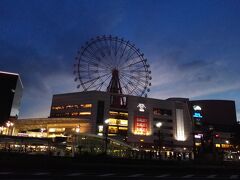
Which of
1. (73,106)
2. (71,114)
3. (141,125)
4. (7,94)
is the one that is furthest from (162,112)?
(7,94)

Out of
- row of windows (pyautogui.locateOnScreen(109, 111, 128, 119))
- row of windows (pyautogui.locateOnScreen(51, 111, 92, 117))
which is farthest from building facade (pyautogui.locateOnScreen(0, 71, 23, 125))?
row of windows (pyautogui.locateOnScreen(109, 111, 128, 119))

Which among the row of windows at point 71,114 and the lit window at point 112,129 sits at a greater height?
the row of windows at point 71,114

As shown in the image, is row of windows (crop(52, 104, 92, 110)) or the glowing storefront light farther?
the glowing storefront light

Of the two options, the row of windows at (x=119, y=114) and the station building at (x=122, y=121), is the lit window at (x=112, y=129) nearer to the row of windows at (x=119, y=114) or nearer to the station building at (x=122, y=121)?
the station building at (x=122, y=121)

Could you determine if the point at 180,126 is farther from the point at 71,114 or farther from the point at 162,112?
the point at 71,114

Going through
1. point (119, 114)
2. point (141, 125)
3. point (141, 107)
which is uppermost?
point (141, 107)

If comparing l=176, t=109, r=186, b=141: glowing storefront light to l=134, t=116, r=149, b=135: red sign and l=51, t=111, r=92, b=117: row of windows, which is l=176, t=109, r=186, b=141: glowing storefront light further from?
l=51, t=111, r=92, b=117: row of windows

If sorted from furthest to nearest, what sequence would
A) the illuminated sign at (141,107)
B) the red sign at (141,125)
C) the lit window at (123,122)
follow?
the illuminated sign at (141,107), the lit window at (123,122), the red sign at (141,125)

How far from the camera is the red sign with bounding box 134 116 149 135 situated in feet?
331

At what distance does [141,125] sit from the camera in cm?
10212

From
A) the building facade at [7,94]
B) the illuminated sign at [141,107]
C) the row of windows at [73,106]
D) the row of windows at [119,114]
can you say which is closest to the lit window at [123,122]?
the row of windows at [119,114]

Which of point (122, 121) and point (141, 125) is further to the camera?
point (122, 121)

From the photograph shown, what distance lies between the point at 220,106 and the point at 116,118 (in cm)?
8677

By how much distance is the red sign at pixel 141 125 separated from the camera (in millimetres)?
100875
